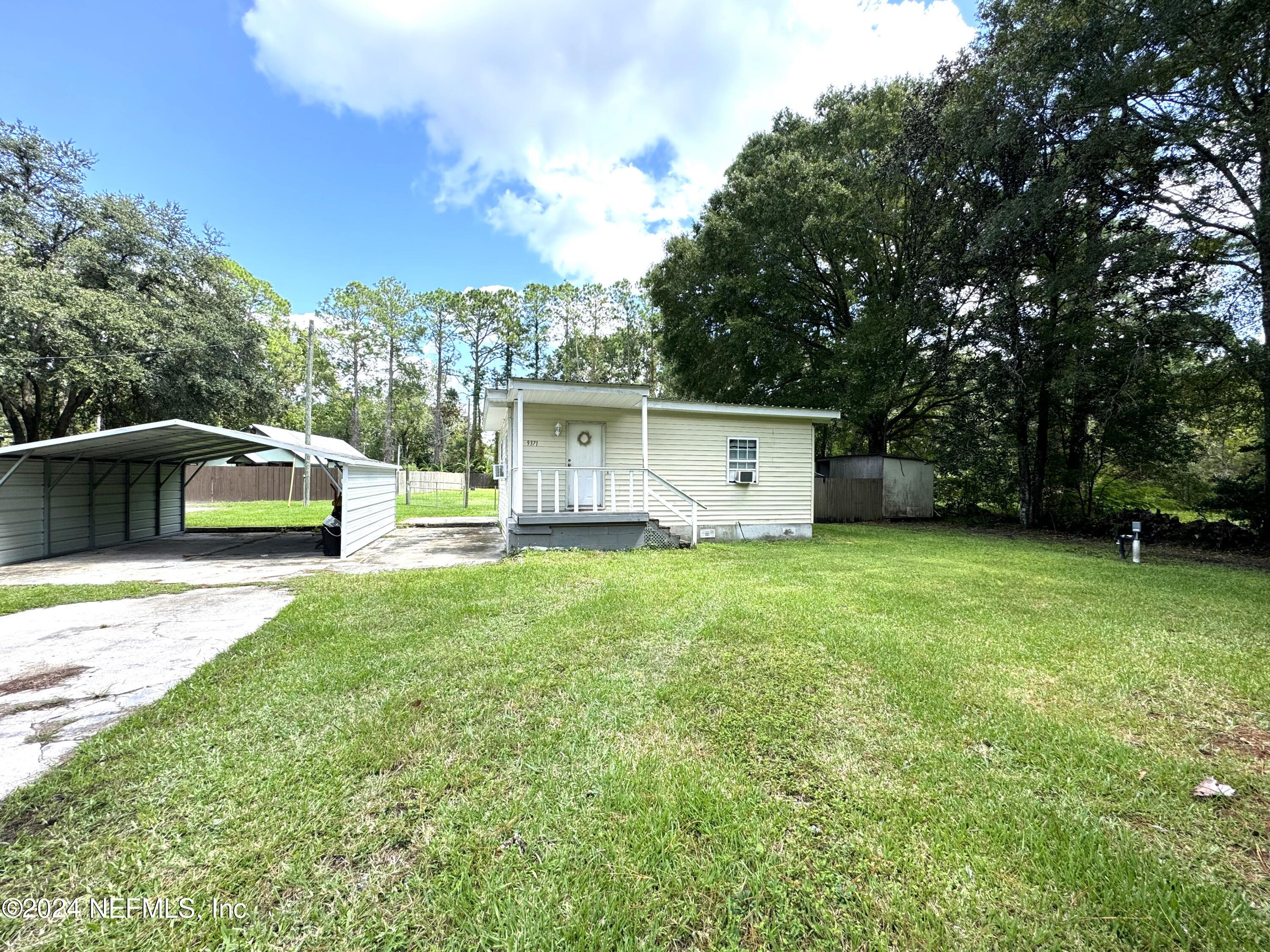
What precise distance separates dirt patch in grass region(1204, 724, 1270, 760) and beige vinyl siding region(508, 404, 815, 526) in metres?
7.89

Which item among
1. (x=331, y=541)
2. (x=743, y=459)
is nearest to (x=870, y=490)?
(x=743, y=459)

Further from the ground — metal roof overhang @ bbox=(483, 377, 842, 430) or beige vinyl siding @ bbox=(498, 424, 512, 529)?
metal roof overhang @ bbox=(483, 377, 842, 430)

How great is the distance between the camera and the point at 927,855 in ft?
5.81

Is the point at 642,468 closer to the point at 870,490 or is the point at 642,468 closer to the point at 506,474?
the point at 506,474

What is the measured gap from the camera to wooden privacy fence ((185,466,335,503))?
20703 millimetres

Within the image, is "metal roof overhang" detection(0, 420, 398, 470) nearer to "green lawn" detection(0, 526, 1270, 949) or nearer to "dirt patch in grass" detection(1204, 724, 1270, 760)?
"green lawn" detection(0, 526, 1270, 949)

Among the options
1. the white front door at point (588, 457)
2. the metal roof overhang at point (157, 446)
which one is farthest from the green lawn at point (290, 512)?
the white front door at point (588, 457)

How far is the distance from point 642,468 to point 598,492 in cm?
99

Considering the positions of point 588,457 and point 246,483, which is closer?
point 588,457

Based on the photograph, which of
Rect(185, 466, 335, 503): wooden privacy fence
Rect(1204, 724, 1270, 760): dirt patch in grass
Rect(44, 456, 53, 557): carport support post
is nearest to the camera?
Rect(1204, 724, 1270, 760): dirt patch in grass

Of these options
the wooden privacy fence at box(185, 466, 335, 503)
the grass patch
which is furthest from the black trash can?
the wooden privacy fence at box(185, 466, 335, 503)

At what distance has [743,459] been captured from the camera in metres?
10.7

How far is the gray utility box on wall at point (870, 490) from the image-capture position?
601 inches

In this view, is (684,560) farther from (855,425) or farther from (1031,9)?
(1031,9)
